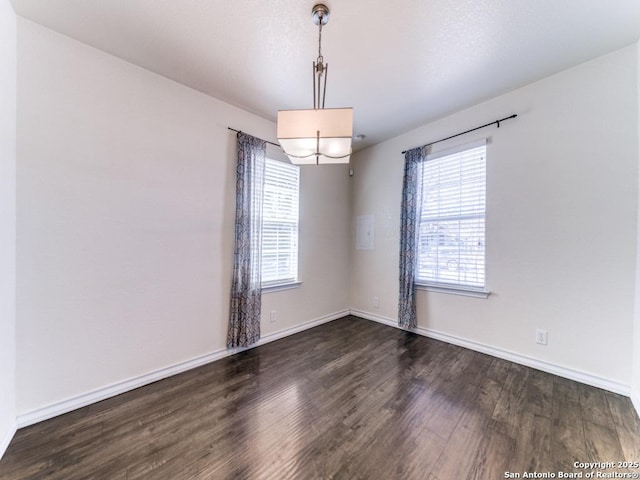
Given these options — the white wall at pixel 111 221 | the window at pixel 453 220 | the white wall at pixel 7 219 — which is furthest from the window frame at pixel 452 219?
the white wall at pixel 7 219

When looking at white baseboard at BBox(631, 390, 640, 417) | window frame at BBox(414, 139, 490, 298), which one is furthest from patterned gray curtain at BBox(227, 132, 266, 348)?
white baseboard at BBox(631, 390, 640, 417)

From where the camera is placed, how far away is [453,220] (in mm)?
2945

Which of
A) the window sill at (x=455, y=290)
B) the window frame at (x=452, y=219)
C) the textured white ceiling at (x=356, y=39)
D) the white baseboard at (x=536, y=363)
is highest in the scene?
the textured white ceiling at (x=356, y=39)

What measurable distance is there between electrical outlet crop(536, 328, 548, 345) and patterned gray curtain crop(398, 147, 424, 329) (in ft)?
3.94

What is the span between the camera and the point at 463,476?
4.26ft

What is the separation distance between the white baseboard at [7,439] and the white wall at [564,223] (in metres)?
3.71

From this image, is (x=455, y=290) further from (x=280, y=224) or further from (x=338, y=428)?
(x=280, y=224)

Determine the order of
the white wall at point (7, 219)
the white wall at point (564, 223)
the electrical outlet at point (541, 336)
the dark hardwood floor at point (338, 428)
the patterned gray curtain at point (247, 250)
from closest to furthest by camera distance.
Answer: the dark hardwood floor at point (338, 428), the white wall at point (7, 219), the white wall at point (564, 223), the electrical outlet at point (541, 336), the patterned gray curtain at point (247, 250)

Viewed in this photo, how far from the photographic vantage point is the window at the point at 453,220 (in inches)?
108

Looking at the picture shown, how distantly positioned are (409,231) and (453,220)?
1.70 feet

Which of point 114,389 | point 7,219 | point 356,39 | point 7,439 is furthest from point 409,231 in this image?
point 7,439

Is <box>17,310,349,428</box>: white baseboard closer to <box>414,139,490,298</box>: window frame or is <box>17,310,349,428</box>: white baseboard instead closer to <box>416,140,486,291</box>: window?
<box>414,139,490,298</box>: window frame

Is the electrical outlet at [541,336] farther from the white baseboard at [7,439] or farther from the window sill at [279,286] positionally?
the white baseboard at [7,439]

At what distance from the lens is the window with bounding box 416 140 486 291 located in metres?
2.76
